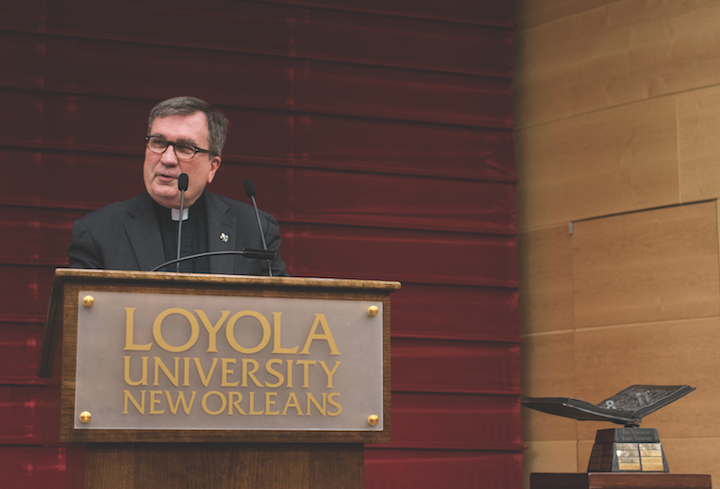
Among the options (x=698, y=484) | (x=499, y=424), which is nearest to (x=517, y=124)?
(x=499, y=424)

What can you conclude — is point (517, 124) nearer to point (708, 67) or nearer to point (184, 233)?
point (708, 67)

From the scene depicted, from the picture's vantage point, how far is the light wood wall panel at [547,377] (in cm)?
374

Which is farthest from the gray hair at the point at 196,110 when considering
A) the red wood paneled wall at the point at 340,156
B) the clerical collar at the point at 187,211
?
the red wood paneled wall at the point at 340,156

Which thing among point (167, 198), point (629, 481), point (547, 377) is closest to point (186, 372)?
point (167, 198)

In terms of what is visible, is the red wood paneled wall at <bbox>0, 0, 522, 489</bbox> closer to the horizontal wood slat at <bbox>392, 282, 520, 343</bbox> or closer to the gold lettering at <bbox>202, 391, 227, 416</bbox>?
the horizontal wood slat at <bbox>392, 282, 520, 343</bbox>

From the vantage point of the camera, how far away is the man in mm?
2033

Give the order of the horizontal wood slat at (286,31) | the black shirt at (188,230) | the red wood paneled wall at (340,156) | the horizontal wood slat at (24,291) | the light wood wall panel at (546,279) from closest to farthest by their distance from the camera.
Answer: the black shirt at (188,230)
the horizontal wood slat at (24,291)
the red wood paneled wall at (340,156)
the horizontal wood slat at (286,31)
the light wood wall panel at (546,279)

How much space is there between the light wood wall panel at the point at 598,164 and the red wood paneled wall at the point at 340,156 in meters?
0.15

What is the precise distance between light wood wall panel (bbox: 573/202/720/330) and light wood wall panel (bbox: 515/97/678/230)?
79 millimetres

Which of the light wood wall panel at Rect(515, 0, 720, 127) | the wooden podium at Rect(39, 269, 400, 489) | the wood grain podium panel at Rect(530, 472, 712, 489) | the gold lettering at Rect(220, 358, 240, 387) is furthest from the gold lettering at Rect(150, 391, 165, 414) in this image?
the light wood wall panel at Rect(515, 0, 720, 127)

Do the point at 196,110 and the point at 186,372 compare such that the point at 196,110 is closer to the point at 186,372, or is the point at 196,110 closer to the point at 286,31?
the point at 186,372

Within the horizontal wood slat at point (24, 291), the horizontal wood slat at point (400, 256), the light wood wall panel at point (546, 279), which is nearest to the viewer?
the horizontal wood slat at point (24, 291)

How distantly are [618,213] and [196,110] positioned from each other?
2.16m

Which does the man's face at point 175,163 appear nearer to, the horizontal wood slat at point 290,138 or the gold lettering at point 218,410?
the gold lettering at point 218,410
